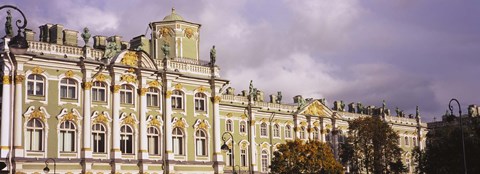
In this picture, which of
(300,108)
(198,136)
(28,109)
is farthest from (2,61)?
(300,108)

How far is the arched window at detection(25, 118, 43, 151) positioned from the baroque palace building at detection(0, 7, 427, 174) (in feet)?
0.28

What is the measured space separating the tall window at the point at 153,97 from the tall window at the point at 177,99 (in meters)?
1.88

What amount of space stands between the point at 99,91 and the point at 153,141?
7602 millimetres

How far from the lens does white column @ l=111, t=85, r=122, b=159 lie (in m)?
64.9

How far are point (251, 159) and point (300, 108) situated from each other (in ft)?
42.7

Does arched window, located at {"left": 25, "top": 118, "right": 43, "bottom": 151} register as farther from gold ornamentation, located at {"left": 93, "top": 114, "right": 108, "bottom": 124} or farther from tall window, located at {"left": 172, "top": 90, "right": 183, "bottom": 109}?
tall window, located at {"left": 172, "top": 90, "right": 183, "bottom": 109}

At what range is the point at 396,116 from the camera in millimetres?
117562

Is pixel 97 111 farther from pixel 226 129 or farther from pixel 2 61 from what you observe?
pixel 226 129

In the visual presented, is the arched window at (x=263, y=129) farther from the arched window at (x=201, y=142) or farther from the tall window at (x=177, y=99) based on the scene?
the tall window at (x=177, y=99)

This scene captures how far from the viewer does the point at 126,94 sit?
2653 inches

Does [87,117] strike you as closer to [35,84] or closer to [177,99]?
[35,84]

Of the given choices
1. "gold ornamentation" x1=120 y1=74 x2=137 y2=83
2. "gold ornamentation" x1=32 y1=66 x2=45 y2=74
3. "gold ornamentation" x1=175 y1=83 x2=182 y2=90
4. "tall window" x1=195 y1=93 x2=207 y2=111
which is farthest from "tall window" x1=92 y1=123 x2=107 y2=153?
"tall window" x1=195 y1=93 x2=207 y2=111

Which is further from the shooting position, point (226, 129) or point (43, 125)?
point (226, 129)

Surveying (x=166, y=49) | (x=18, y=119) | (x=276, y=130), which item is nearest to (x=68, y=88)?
(x=18, y=119)
